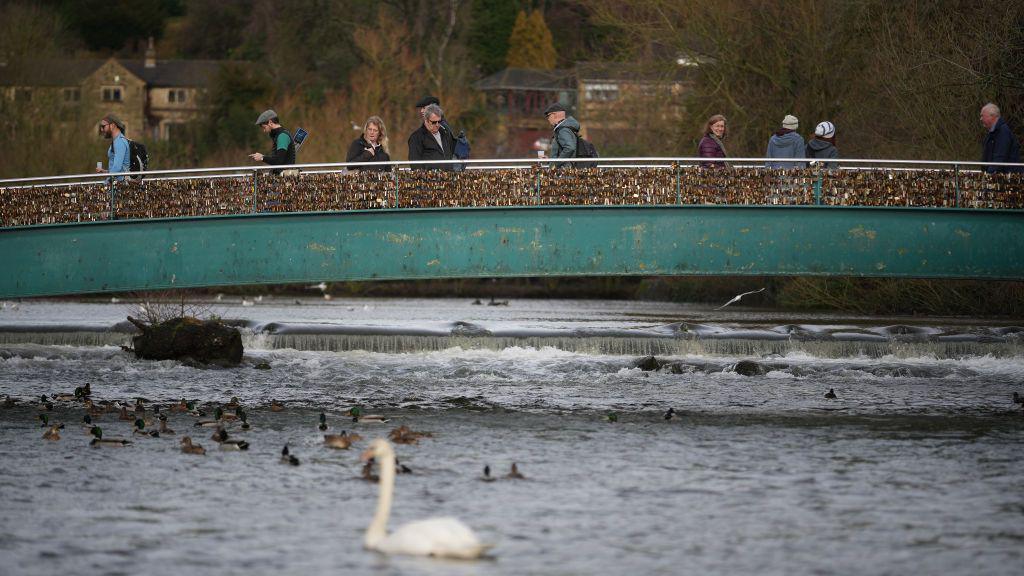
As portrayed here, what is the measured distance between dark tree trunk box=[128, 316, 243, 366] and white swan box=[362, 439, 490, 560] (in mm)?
15575

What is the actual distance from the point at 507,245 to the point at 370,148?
245 centimetres

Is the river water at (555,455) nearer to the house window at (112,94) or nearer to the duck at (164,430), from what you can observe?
the duck at (164,430)

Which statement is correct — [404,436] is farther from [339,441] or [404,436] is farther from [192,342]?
[192,342]

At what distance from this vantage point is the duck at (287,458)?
1742 centimetres

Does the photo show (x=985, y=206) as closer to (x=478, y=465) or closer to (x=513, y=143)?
(x=478, y=465)

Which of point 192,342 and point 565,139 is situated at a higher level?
point 565,139

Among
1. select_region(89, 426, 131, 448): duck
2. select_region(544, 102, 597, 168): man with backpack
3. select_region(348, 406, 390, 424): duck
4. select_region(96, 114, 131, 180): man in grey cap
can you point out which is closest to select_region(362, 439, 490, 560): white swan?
select_region(89, 426, 131, 448): duck

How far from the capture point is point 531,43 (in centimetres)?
9300

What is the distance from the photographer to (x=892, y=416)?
71.6 feet

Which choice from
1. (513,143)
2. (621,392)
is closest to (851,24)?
(621,392)

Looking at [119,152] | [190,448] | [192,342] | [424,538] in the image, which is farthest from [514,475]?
[192,342]

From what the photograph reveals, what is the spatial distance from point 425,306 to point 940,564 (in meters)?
33.0

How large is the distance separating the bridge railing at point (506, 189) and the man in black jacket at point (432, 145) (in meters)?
0.19

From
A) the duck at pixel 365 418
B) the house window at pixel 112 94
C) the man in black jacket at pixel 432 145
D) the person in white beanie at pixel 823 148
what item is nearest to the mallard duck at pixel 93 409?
the duck at pixel 365 418
